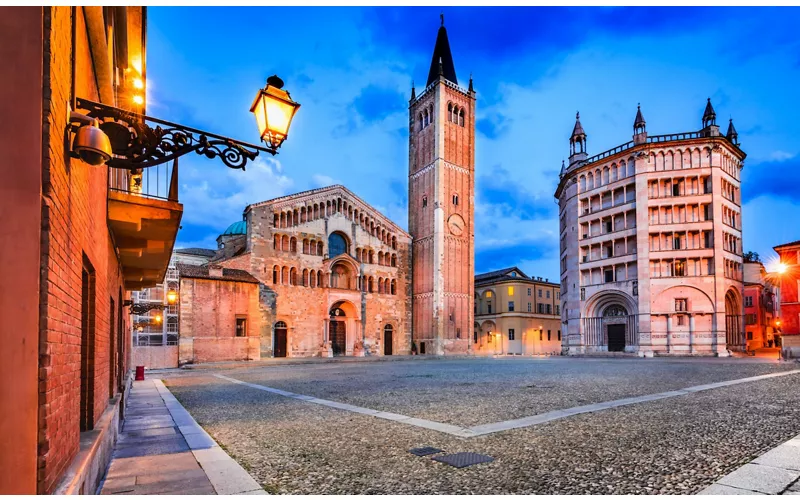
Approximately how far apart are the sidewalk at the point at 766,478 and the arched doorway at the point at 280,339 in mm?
38666

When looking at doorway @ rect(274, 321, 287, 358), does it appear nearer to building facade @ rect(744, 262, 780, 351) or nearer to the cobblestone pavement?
the cobblestone pavement

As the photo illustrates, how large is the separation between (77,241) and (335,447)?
185 inches

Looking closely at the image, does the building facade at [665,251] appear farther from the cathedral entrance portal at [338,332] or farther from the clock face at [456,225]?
the cathedral entrance portal at [338,332]

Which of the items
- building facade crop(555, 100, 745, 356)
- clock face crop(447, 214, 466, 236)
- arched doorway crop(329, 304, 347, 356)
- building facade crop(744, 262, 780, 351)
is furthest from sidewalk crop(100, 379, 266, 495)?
building facade crop(744, 262, 780, 351)

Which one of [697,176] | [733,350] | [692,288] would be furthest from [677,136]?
[733,350]

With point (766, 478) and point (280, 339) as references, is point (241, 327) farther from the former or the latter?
point (766, 478)

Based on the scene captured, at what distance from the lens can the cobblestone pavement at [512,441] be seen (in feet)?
17.5

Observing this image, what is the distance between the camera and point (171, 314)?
34000 mm

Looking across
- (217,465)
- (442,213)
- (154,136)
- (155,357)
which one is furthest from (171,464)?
(442,213)

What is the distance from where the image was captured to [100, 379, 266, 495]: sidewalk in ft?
16.8

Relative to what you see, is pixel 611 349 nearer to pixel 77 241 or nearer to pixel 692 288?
pixel 692 288

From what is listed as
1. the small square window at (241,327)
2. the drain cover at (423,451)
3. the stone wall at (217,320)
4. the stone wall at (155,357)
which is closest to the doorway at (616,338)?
the stone wall at (217,320)

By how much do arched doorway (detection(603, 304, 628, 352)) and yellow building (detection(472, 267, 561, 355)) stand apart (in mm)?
17511

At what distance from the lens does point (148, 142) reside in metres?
4.42
